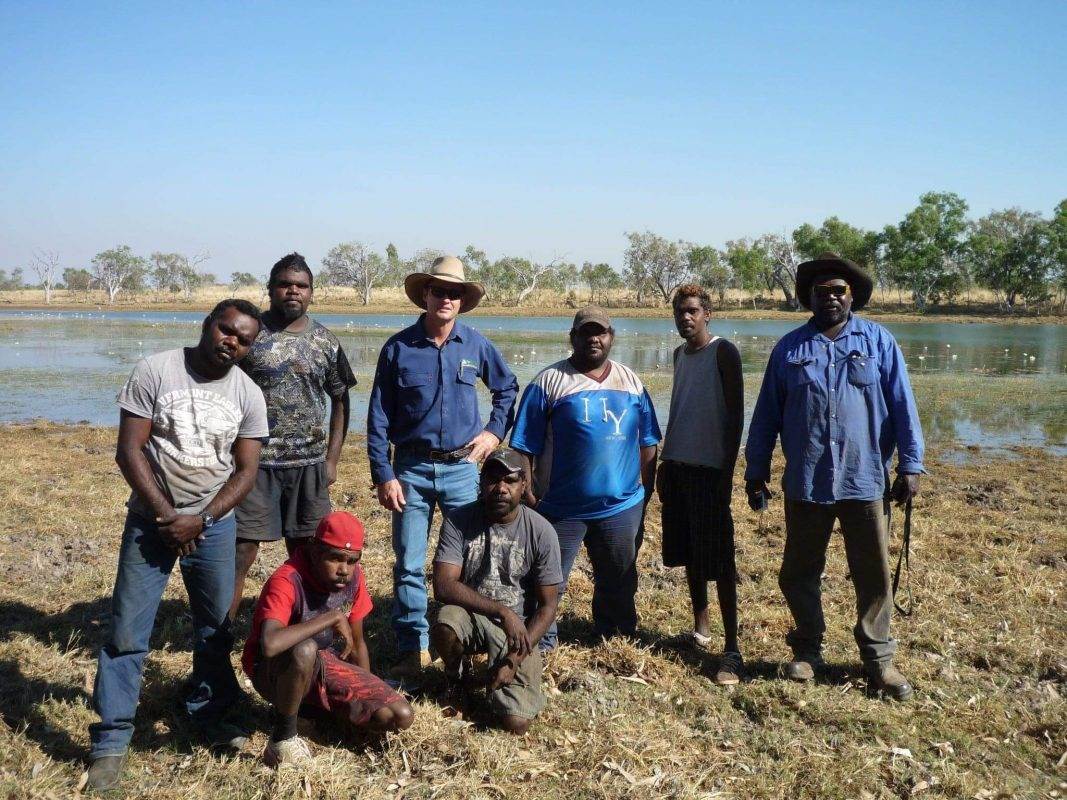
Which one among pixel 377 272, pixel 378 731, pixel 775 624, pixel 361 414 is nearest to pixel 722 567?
pixel 775 624

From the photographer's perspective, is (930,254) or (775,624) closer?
(775,624)

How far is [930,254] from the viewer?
6341 cm

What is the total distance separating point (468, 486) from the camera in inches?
178

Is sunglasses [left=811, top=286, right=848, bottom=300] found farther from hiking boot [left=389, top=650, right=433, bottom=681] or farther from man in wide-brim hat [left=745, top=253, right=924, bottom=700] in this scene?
hiking boot [left=389, top=650, right=433, bottom=681]

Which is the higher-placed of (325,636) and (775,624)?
(325,636)

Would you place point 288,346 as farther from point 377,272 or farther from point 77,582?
point 377,272

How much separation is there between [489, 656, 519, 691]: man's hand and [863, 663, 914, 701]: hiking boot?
191 centimetres

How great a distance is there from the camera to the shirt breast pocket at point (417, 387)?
14.5 feet

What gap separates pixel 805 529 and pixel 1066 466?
27.8 ft

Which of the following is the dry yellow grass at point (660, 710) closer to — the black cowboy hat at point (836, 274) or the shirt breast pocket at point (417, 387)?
the shirt breast pocket at point (417, 387)

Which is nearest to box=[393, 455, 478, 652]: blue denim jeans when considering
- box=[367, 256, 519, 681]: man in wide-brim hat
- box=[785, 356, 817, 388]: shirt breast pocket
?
box=[367, 256, 519, 681]: man in wide-brim hat

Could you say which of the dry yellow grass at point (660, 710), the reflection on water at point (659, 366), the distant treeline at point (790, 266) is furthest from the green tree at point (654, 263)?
the dry yellow grass at point (660, 710)

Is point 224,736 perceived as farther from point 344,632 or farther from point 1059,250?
point 1059,250

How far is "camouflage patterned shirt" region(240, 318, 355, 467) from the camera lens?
14.1 feet
